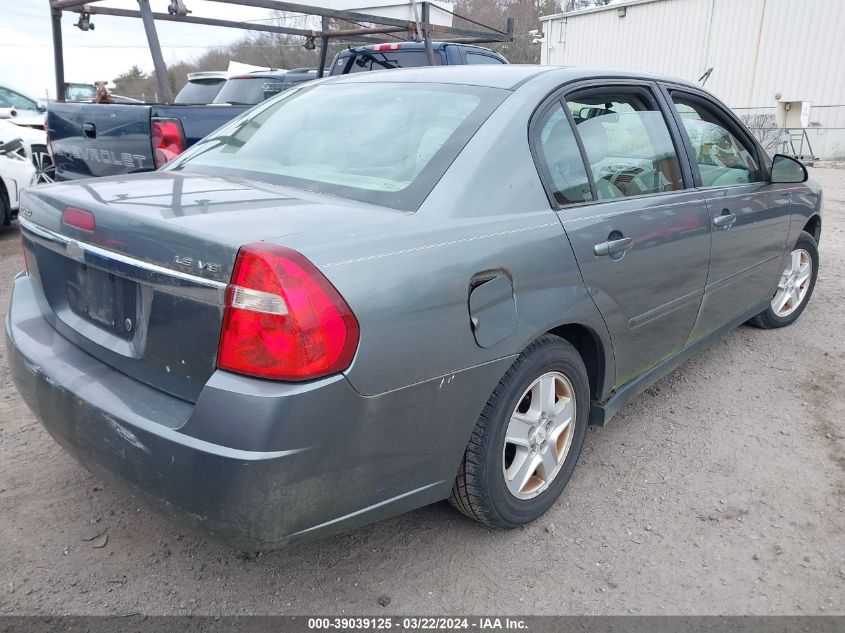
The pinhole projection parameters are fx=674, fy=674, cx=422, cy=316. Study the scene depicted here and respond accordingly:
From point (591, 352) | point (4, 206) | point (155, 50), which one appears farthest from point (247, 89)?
point (591, 352)

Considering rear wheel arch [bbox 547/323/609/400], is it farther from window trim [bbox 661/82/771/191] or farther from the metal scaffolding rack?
the metal scaffolding rack

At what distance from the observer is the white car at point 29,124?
754 cm

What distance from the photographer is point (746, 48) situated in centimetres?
2391

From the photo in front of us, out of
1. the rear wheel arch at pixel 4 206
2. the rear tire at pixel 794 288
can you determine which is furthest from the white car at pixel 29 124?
the rear tire at pixel 794 288

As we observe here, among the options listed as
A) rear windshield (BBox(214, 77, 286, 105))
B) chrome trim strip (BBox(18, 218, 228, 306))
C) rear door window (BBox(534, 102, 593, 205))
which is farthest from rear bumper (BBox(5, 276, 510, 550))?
rear windshield (BBox(214, 77, 286, 105))

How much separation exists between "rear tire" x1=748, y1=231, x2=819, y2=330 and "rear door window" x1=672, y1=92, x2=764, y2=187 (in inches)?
37.5

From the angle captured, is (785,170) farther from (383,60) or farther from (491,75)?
(383,60)

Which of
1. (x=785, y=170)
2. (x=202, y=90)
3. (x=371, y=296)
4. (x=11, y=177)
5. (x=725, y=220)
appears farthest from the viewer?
(x=202, y=90)

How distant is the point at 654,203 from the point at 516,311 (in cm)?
107

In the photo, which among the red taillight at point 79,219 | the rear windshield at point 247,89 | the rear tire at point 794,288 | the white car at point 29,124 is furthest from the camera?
the rear windshield at point 247,89

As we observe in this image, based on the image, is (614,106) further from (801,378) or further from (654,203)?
(801,378)

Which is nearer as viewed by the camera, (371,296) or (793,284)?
(371,296)

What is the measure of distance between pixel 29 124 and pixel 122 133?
741cm

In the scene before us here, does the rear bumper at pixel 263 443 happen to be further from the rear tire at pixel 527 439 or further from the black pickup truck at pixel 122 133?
the black pickup truck at pixel 122 133
